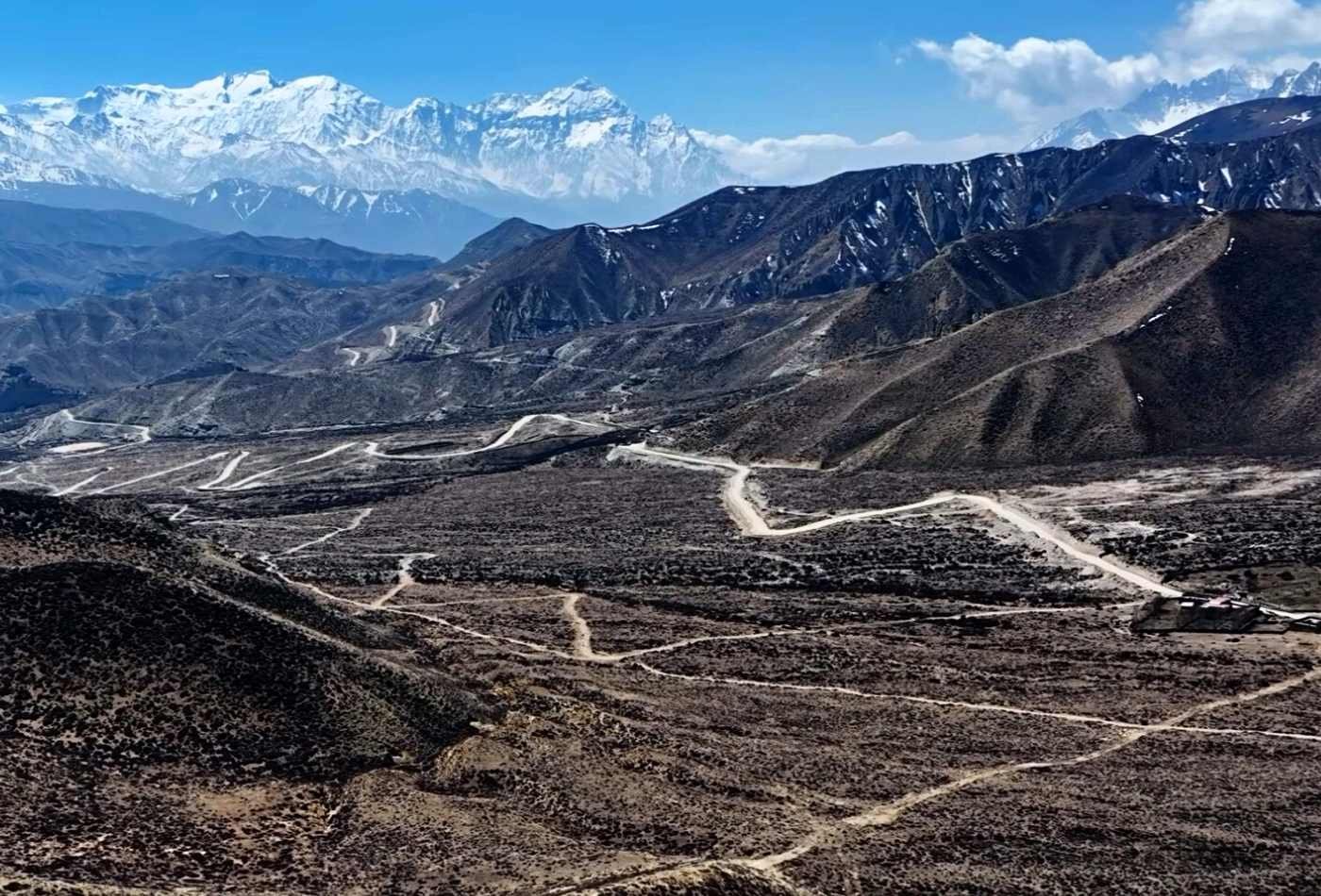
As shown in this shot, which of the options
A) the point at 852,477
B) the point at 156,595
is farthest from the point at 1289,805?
the point at 852,477

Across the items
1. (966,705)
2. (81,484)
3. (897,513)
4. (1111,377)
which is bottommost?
(966,705)

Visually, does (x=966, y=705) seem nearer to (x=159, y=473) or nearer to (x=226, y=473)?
(x=226, y=473)

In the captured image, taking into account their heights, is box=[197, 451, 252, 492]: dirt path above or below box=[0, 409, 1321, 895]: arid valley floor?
above

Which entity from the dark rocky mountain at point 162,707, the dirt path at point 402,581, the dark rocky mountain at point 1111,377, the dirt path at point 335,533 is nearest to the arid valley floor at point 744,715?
the dark rocky mountain at point 162,707

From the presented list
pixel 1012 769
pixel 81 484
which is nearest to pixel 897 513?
pixel 1012 769

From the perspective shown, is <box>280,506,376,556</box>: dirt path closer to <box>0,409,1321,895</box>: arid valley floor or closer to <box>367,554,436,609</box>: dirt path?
<box>0,409,1321,895</box>: arid valley floor

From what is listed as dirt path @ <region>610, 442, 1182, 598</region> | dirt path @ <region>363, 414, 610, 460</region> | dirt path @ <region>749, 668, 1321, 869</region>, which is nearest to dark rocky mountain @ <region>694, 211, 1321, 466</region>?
dirt path @ <region>610, 442, 1182, 598</region>

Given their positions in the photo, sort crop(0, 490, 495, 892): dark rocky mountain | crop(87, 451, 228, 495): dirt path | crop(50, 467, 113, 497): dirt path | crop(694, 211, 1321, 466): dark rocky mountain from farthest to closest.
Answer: crop(87, 451, 228, 495): dirt path < crop(50, 467, 113, 497): dirt path < crop(694, 211, 1321, 466): dark rocky mountain < crop(0, 490, 495, 892): dark rocky mountain
